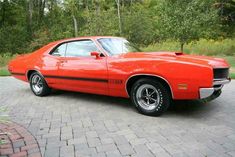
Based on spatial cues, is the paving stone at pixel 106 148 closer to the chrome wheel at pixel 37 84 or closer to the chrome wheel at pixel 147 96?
the chrome wheel at pixel 147 96

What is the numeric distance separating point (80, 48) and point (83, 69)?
630 mm

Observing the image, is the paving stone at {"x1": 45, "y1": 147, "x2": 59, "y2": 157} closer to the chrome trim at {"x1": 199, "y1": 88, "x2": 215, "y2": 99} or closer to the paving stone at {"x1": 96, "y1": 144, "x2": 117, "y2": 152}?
the paving stone at {"x1": 96, "y1": 144, "x2": 117, "y2": 152}

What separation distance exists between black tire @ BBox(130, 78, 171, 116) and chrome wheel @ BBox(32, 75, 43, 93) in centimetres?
293

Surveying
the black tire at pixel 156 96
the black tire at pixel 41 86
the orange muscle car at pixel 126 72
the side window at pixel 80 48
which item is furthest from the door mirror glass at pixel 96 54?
the black tire at pixel 41 86

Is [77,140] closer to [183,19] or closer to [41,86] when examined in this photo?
[41,86]

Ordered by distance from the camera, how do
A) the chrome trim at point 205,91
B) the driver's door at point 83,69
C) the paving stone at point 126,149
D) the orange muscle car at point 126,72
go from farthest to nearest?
the driver's door at point 83,69, the orange muscle car at point 126,72, the chrome trim at point 205,91, the paving stone at point 126,149

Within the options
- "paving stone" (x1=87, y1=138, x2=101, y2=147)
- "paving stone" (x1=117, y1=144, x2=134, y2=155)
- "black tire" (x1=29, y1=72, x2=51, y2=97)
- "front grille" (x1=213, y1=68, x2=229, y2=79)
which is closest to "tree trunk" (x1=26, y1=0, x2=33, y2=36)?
"black tire" (x1=29, y1=72, x2=51, y2=97)

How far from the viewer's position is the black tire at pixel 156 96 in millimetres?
5078

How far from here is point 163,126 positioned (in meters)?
4.71

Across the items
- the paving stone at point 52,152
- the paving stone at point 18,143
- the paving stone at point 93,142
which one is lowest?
the paving stone at point 52,152

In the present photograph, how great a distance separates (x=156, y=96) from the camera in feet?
17.3

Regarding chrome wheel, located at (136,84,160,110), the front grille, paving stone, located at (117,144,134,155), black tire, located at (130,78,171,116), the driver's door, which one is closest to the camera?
paving stone, located at (117,144,134,155)

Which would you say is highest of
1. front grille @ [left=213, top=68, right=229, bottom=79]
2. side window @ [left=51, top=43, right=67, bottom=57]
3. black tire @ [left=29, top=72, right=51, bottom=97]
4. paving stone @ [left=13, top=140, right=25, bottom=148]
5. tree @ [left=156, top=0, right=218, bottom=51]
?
tree @ [left=156, top=0, right=218, bottom=51]

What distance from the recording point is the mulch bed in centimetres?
379
